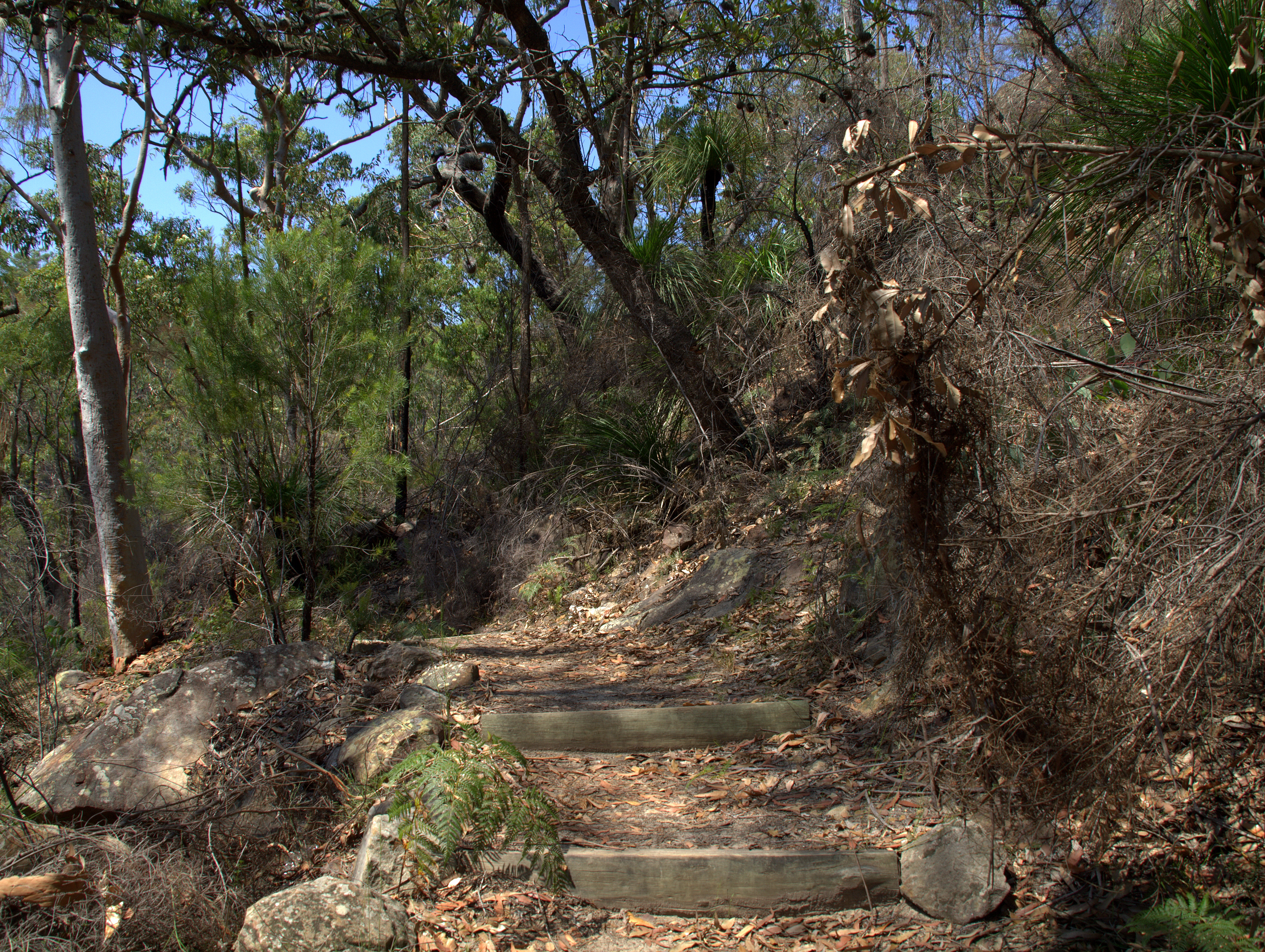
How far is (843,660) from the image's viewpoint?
175 inches

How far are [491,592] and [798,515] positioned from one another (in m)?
3.38

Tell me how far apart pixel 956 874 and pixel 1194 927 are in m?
0.67

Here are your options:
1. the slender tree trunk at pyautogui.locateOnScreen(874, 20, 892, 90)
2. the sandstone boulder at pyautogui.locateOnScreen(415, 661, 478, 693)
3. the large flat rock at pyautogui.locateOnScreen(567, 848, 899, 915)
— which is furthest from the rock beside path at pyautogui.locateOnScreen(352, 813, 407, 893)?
the slender tree trunk at pyautogui.locateOnScreen(874, 20, 892, 90)

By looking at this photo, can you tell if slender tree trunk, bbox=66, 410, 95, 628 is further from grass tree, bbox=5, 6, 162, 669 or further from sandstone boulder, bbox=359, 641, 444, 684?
sandstone boulder, bbox=359, 641, 444, 684

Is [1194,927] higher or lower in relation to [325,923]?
lower

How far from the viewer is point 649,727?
13.3 feet

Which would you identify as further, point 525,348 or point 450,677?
point 525,348

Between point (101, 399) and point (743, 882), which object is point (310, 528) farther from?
point (743, 882)

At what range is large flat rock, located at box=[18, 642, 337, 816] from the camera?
378cm

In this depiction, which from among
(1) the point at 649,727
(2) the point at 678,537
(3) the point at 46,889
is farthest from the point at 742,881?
(2) the point at 678,537

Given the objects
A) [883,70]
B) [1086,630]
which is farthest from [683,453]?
[1086,630]

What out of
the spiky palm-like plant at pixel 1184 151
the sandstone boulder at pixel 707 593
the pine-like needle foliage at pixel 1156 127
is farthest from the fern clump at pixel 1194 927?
the sandstone boulder at pixel 707 593

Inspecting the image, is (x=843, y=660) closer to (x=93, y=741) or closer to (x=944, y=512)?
(x=944, y=512)

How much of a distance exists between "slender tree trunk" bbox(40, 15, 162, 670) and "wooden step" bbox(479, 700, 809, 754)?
521 centimetres
